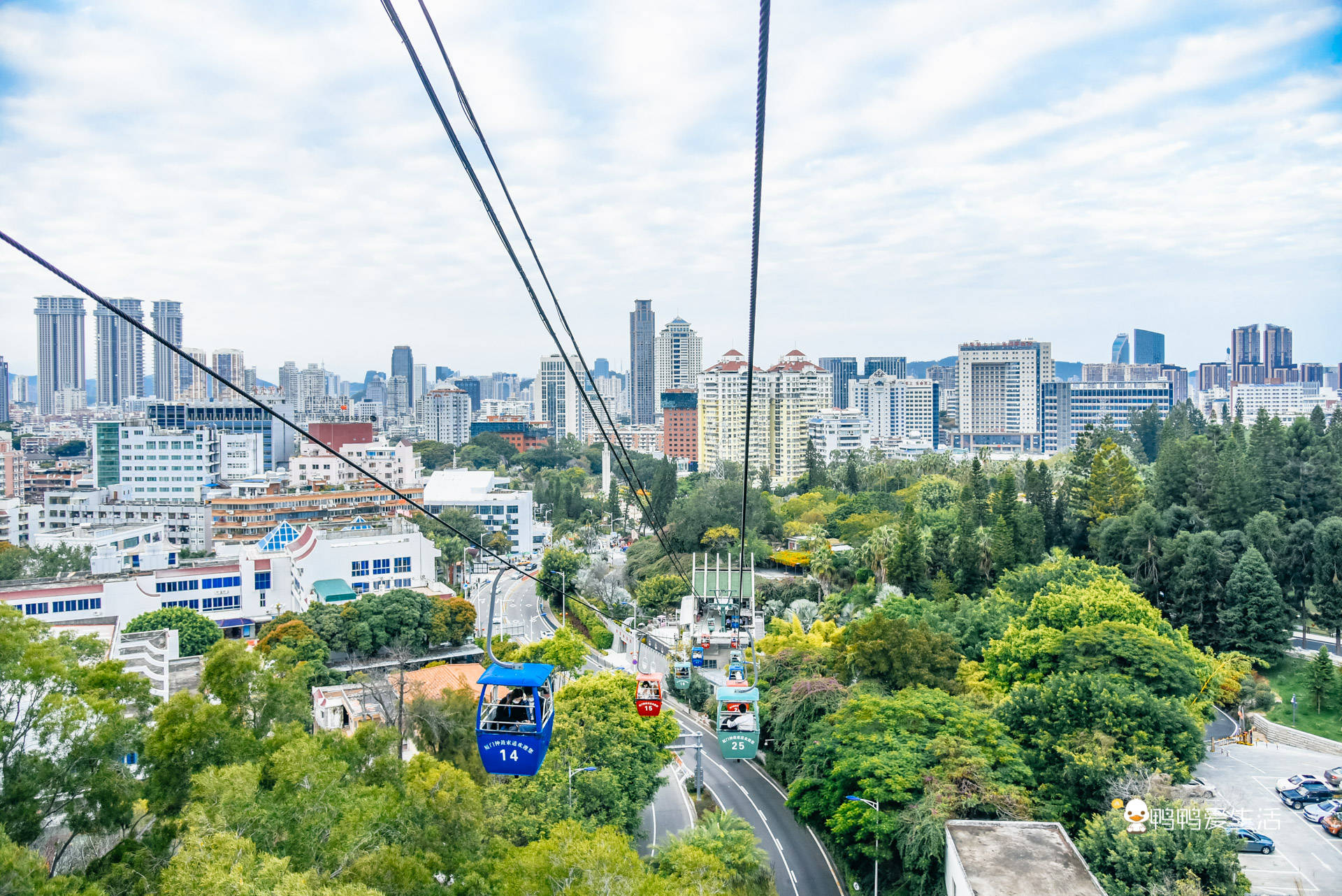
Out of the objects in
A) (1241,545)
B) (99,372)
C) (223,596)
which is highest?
(99,372)

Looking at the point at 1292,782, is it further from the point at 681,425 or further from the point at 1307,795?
the point at 681,425

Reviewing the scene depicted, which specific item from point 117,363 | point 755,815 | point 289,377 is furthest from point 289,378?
point 755,815

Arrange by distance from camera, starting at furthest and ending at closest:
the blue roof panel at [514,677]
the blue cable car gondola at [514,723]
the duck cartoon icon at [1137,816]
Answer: the duck cartoon icon at [1137,816]
the blue cable car gondola at [514,723]
the blue roof panel at [514,677]

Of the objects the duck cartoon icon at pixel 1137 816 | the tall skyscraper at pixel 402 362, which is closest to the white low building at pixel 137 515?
the duck cartoon icon at pixel 1137 816

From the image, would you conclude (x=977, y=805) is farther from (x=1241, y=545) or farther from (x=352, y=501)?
(x=352, y=501)

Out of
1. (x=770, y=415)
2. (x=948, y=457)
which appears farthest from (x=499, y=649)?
(x=770, y=415)

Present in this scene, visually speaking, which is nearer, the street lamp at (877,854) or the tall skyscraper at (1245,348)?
the street lamp at (877,854)

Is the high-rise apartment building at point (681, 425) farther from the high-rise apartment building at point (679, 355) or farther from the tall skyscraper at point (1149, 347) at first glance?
the tall skyscraper at point (1149, 347)
